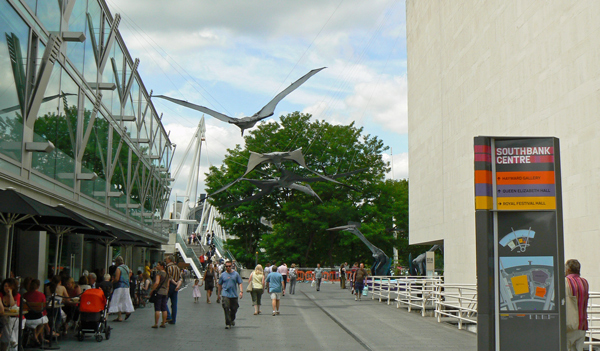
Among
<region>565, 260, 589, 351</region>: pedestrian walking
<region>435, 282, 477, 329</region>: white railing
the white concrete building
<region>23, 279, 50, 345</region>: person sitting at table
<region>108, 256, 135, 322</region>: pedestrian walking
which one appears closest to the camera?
<region>565, 260, 589, 351</region>: pedestrian walking

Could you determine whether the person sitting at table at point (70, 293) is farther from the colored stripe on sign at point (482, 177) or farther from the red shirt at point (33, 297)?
the colored stripe on sign at point (482, 177)

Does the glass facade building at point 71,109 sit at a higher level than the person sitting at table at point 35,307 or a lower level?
higher

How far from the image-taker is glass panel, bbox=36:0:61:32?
54.0 ft

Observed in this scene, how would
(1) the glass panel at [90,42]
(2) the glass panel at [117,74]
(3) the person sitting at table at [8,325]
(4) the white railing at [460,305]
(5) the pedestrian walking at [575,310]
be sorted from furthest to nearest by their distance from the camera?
(2) the glass panel at [117,74] → (1) the glass panel at [90,42] → (4) the white railing at [460,305] → (3) the person sitting at table at [8,325] → (5) the pedestrian walking at [575,310]

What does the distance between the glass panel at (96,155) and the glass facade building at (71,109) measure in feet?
0.13

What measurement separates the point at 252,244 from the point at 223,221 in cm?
342

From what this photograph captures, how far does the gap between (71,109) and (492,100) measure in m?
14.1

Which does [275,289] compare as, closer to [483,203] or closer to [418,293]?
[418,293]

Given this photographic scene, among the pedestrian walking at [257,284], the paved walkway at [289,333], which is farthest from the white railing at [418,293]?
the pedestrian walking at [257,284]

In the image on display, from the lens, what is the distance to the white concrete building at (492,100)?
1455 cm

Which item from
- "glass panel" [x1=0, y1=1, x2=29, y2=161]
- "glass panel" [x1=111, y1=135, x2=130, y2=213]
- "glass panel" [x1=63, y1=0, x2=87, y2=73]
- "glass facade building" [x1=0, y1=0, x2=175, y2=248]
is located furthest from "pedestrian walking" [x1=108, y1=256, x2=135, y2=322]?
"glass panel" [x1=111, y1=135, x2=130, y2=213]

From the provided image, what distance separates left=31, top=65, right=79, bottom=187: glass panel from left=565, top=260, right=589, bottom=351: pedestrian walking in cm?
1328

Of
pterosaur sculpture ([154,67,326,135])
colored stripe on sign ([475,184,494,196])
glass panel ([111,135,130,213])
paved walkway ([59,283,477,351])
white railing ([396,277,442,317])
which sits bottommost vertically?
paved walkway ([59,283,477,351])

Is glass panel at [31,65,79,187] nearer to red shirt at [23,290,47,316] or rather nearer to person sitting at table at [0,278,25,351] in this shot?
red shirt at [23,290,47,316]
